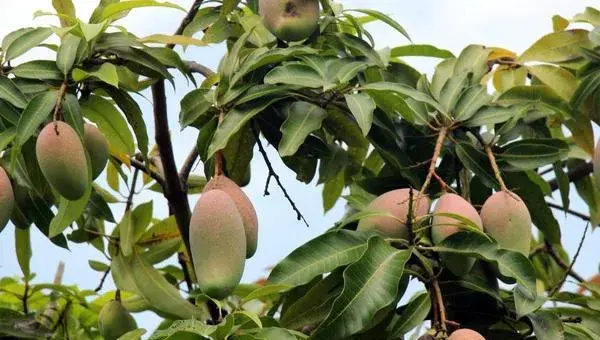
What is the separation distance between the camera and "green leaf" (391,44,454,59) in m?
1.74

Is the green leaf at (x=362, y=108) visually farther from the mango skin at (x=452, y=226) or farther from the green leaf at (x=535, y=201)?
the green leaf at (x=535, y=201)

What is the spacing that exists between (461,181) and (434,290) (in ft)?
1.11

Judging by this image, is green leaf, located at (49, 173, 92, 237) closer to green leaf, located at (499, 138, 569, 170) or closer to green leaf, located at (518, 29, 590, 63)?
green leaf, located at (499, 138, 569, 170)

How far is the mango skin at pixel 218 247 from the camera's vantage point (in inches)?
45.8

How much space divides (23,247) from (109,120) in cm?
36

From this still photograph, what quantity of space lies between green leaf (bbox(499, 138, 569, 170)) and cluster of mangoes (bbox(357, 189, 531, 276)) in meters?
0.24

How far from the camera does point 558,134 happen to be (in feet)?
6.91

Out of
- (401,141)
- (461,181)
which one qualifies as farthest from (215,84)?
(461,181)

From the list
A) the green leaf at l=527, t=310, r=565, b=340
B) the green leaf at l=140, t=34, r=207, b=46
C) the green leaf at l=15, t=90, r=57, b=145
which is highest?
the green leaf at l=140, t=34, r=207, b=46

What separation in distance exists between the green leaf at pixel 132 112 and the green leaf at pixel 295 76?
0.21 m

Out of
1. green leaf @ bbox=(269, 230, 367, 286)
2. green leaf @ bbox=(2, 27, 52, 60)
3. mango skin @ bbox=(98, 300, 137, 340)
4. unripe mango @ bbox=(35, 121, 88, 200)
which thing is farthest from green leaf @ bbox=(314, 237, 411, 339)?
mango skin @ bbox=(98, 300, 137, 340)

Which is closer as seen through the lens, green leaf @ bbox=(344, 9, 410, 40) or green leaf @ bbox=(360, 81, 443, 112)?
green leaf @ bbox=(360, 81, 443, 112)

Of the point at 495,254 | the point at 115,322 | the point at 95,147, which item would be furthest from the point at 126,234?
the point at 495,254

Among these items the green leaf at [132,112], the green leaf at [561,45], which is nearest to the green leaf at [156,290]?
the green leaf at [132,112]
